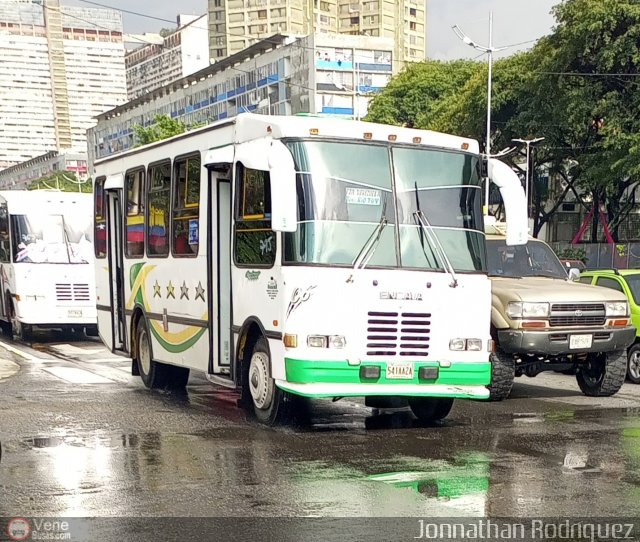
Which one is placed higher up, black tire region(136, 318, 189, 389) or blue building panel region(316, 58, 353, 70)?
blue building panel region(316, 58, 353, 70)

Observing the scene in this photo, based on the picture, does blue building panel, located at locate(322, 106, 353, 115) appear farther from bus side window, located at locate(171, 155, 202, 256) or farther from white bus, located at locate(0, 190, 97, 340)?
bus side window, located at locate(171, 155, 202, 256)

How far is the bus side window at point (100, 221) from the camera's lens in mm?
14117

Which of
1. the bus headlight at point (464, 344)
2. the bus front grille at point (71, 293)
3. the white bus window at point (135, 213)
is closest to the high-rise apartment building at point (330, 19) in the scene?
the bus front grille at point (71, 293)

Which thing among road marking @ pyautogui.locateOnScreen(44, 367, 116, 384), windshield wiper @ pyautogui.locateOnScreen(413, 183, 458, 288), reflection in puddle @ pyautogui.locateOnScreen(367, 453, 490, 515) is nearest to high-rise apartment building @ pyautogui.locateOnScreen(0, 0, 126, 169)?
road marking @ pyautogui.locateOnScreen(44, 367, 116, 384)

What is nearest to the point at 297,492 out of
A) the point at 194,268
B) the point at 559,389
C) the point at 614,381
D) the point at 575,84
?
the point at 194,268

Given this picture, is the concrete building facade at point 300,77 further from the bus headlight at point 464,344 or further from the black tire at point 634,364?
the bus headlight at point 464,344

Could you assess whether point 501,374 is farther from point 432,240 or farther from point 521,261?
point 432,240

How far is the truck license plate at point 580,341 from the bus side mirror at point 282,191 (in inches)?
173

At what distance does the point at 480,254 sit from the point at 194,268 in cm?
335

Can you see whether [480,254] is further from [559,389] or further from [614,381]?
[559,389]

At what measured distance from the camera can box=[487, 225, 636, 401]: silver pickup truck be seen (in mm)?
11312

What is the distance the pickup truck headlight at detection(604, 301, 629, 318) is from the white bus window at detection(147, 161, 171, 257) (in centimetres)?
548

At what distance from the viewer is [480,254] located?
9.59m

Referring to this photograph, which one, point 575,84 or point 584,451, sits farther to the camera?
point 575,84
